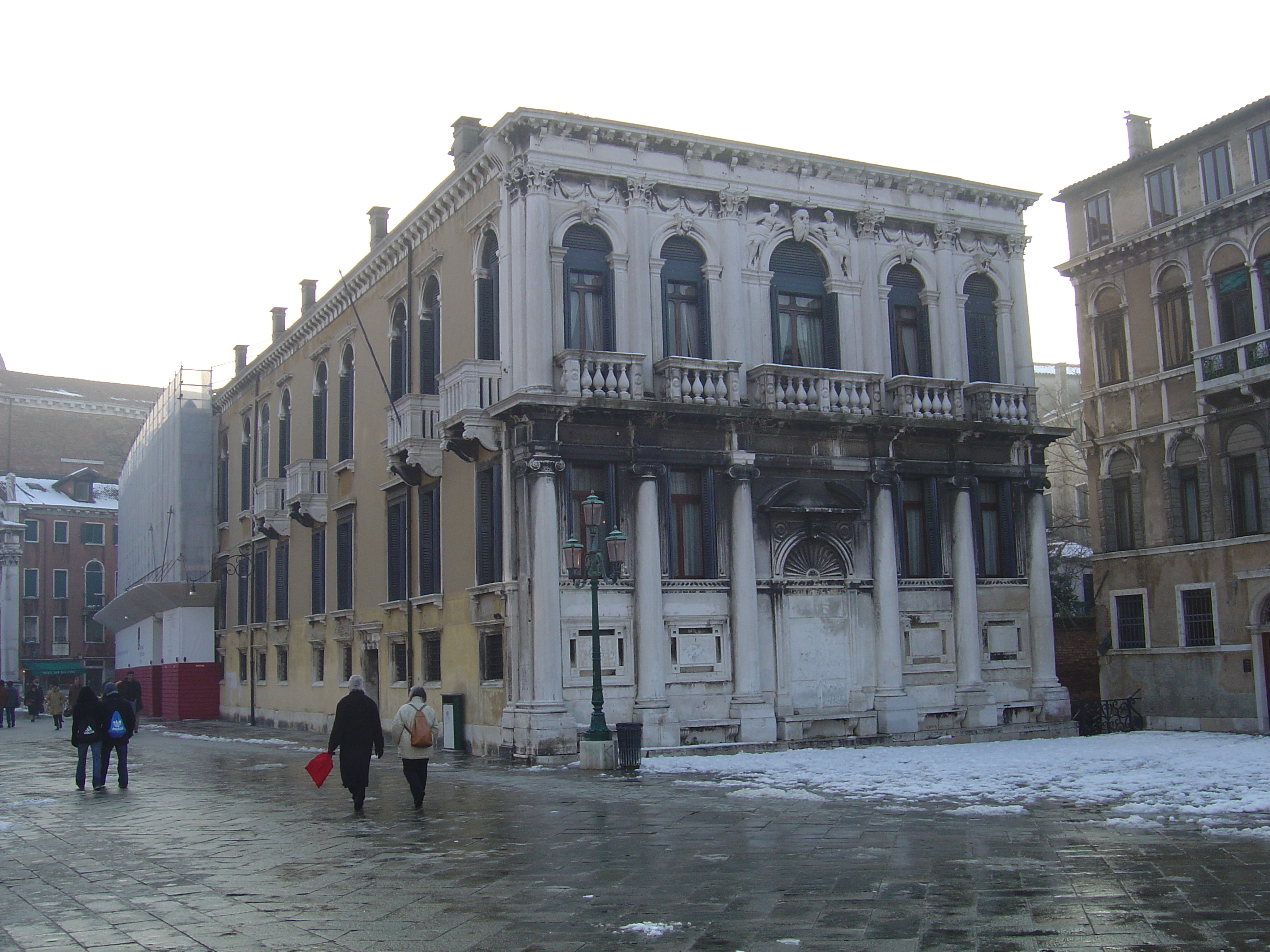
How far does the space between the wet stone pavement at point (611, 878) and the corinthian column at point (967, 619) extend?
10.7 meters

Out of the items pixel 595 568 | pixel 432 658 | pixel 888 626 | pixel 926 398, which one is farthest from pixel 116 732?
pixel 926 398

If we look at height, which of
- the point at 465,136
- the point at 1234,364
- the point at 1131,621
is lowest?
the point at 1131,621

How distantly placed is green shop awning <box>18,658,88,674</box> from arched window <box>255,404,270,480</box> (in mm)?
30901

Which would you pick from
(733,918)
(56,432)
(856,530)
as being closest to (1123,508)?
(856,530)

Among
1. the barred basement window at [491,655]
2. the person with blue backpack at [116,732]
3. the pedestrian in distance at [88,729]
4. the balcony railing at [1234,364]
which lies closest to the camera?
the pedestrian in distance at [88,729]

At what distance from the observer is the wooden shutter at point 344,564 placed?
29.7 metres

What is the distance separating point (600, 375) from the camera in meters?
21.2

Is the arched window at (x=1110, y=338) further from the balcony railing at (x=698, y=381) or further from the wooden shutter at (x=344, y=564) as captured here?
the wooden shutter at (x=344, y=564)

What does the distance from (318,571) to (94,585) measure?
3923cm

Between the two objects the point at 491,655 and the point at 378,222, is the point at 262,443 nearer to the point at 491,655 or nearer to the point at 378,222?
the point at 378,222

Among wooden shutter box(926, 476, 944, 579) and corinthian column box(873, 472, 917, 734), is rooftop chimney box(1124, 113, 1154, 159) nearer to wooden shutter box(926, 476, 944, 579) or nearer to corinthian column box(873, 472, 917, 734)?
wooden shutter box(926, 476, 944, 579)

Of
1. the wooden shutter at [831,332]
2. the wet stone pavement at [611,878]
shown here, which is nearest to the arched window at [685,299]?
the wooden shutter at [831,332]

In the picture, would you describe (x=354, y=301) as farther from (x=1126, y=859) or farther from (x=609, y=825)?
(x=1126, y=859)

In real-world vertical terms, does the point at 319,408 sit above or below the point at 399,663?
above
